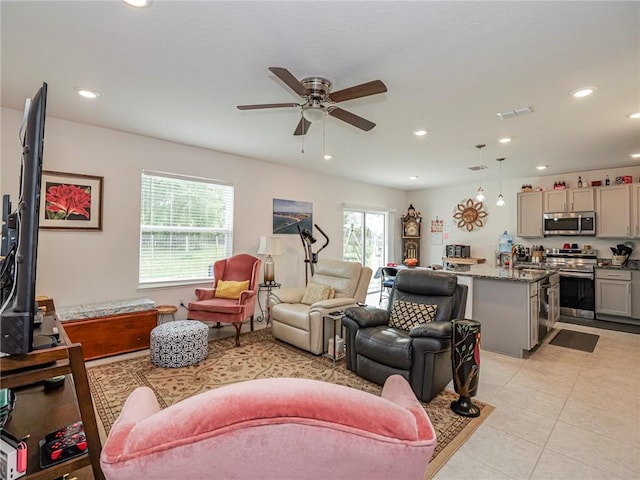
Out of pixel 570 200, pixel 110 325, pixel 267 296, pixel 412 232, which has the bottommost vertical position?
pixel 110 325

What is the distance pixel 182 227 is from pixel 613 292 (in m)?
6.71

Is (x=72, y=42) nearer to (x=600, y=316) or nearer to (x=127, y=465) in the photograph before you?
(x=127, y=465)

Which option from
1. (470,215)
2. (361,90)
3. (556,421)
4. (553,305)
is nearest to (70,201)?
(361,90)

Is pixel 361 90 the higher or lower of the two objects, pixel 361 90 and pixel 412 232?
the higher

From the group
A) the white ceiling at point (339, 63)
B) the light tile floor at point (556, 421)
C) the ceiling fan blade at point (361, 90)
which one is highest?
the white ceiling at point (339, 63)

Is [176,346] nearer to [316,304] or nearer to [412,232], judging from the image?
[316,304]

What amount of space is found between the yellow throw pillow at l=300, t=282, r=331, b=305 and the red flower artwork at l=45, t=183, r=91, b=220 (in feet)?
8.93

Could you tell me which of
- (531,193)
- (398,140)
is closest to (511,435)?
(398,140)

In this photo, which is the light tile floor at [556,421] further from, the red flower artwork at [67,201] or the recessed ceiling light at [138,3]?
the red flower artwork at [67,201]

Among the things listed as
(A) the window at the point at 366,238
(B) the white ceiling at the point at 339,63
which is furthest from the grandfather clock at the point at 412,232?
(B) the white ceiling at the point at 339,63

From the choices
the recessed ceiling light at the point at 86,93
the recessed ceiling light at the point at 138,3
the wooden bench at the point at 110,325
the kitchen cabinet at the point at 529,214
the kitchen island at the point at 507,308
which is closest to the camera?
the recessed ceiling light at the point at 138,3

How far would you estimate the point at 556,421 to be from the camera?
7.74 ft

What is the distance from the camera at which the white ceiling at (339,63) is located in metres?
1.83

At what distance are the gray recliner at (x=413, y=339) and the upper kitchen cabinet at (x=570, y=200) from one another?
4182 mm
